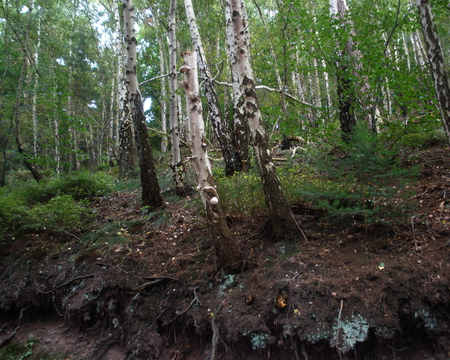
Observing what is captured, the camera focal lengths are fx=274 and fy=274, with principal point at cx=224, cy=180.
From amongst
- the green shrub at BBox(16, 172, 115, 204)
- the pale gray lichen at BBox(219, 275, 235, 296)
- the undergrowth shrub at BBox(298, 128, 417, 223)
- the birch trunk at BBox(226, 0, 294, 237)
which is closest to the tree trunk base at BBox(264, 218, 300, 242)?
the birch trunk at BBox(226, 0, 294, 237)

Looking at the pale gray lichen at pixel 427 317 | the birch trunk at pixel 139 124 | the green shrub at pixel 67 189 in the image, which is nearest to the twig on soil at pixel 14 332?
the birch trunk at pixel 139 124

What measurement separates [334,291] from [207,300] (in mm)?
1459

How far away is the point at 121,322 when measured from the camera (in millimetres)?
3689

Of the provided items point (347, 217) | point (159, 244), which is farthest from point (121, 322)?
point (347, 217)

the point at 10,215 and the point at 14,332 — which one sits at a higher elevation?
the point at 10,215

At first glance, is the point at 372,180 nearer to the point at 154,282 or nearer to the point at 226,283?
the point at 226,283

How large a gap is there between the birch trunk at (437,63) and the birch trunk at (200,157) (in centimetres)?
279

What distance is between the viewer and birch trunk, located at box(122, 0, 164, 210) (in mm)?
5527

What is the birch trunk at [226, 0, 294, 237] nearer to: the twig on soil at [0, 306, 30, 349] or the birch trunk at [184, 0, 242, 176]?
the birch trunk at [184, 0, 242, 176]

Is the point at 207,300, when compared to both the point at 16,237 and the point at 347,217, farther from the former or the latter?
the point at 16,237

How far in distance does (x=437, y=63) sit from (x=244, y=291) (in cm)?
352

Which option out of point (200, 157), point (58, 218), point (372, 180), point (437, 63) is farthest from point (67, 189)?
point (437, 63)

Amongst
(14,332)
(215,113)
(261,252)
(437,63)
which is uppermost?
(215,113)

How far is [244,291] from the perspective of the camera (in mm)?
3201
